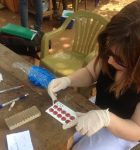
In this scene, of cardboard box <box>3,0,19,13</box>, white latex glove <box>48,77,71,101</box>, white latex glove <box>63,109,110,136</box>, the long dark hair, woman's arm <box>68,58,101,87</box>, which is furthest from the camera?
cardboard box <box>3,0,19,13</box>

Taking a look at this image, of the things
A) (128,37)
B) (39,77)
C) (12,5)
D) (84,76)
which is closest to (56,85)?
(39,77)

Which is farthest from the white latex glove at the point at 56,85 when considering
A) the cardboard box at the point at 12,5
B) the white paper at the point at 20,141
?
the cardboard box at the point at 12,5

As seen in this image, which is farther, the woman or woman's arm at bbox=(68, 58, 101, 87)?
woman's arm at bbox=(68, 58, 101, 87)

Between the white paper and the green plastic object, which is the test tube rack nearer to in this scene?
the white paper

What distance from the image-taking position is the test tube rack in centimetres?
82

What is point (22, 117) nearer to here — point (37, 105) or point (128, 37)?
point (37, 105)

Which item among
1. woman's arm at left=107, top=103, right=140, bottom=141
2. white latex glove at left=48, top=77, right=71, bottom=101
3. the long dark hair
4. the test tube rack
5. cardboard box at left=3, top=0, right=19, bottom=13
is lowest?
cardboard box at left=3, top=0, right=19, bottom=13

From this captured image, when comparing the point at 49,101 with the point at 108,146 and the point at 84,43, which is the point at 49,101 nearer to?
the point at 108,146

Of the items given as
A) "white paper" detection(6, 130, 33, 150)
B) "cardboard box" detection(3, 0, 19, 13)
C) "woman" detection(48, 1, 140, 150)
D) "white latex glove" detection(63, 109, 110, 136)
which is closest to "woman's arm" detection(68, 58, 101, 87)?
"woman" detection(48, 1, 140, 150)

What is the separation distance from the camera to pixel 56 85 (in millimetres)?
1048

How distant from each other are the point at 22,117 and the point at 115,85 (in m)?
0.45

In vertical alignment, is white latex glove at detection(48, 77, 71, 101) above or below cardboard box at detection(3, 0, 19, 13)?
above

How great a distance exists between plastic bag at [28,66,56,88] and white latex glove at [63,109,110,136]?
284 millimetres

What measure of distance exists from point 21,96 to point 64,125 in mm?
259
